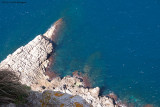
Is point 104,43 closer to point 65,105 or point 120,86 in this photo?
point 120,86

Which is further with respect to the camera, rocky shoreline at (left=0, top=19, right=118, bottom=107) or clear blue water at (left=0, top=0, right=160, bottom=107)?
clear blue water at (left=0, top=0, right=160, bottom=107)

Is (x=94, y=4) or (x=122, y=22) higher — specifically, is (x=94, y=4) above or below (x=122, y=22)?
above

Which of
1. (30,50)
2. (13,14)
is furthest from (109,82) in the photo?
(13,14)

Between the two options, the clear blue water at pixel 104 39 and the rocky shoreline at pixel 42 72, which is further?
the clear blue water at pixel 104 39

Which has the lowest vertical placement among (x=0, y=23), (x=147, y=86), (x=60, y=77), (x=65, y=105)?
(x=65, y=105)

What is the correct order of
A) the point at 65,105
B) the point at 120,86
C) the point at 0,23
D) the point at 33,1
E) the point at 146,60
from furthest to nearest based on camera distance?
1. the point at 33,1
2. the point at 0,23
3. the point at 146,60
4. the point at 120,86
5. the point at 65,105

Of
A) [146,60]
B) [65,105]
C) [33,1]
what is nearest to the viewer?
[65,105]

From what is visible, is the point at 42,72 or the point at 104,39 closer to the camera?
the point at 42,72

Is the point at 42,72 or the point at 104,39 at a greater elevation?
the point at 104,39
